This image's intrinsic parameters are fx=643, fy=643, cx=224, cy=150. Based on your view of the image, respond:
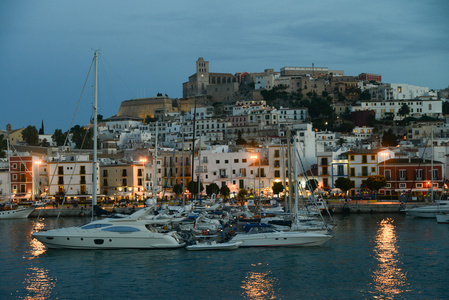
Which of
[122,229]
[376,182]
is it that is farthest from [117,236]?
[376,182]

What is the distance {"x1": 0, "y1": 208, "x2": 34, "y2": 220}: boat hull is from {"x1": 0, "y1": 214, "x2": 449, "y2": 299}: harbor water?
768 inches

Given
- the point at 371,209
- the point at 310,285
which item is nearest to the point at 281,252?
the point at 310,285

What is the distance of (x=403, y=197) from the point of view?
6303cm

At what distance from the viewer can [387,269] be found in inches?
1181

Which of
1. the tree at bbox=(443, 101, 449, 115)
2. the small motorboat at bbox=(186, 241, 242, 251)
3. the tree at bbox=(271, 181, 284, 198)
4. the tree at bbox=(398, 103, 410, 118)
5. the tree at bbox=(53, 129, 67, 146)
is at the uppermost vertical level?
the tree at bbox=(443, 101, 449, 115)

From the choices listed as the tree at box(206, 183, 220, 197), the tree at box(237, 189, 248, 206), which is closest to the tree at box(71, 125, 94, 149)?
the tree at box(206, 183, 220, 197)

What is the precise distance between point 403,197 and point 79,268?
40.4 m

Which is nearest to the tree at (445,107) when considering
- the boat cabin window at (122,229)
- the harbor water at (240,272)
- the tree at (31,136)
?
the tree at (31,136)

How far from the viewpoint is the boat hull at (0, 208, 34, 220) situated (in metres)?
58.2

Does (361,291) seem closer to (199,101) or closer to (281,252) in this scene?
(281,252)

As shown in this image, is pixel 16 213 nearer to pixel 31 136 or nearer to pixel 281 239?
pixel 281 239

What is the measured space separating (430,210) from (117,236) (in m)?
28.9

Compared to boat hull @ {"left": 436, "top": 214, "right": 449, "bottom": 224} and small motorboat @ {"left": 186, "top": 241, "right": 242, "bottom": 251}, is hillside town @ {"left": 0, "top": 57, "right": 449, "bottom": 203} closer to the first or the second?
small motorboat @ {"left": 186, "top": 241, "right": 242, "bottom": 251}

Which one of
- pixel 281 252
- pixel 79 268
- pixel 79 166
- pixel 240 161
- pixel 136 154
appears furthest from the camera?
pixel 136 154
